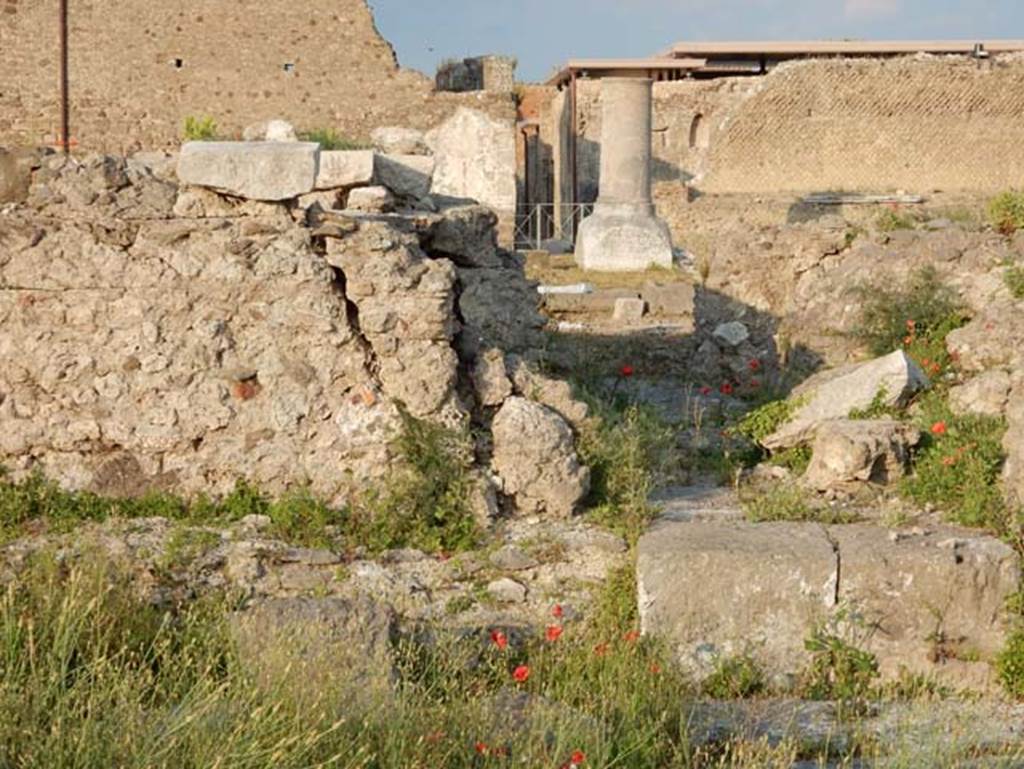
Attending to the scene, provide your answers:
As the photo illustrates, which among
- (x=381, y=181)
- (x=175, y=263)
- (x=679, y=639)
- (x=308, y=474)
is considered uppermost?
(x=381, y=181)

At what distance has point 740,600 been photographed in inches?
218

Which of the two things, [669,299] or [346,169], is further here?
[669,299]

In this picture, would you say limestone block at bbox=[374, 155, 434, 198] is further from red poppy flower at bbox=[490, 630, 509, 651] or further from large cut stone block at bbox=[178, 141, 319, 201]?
red poppy flower at bbox=[490, 630, 509, 651]

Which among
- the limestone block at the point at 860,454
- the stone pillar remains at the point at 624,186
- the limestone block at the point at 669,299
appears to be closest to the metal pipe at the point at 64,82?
the stone pillar remains at the point at 624,186

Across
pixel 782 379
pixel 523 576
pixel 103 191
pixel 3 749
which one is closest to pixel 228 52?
pixel 782 379

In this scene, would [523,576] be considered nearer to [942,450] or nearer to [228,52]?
[942,450]

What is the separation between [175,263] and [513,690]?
3046 mm

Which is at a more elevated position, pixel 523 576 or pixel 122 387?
pixel 122 387

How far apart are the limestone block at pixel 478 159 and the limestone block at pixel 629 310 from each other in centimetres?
916

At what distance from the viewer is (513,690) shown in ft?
14.7

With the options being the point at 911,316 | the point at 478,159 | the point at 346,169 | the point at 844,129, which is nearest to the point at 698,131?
the point at 844,129

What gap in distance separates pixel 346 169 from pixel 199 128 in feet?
56.5

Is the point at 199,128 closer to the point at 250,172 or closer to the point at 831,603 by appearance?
the point at 250,172

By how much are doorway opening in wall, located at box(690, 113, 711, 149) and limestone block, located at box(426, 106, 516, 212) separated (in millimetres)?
5309
